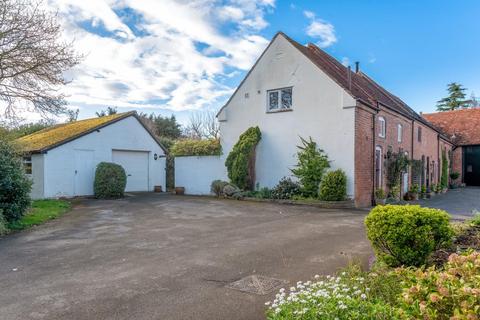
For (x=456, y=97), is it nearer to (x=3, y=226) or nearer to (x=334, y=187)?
(x=334, y=187)

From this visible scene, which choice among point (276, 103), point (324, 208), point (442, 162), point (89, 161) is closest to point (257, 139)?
point (276, 103)

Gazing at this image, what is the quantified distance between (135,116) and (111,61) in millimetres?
8065

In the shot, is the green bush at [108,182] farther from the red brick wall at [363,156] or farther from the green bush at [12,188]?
the red brick wall at [363,156]

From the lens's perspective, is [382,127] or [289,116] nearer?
[289,116]

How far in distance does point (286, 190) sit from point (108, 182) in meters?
9.17

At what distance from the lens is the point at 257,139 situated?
643 inches

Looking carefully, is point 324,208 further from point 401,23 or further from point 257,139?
point 401,23

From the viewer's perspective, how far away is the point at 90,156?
18.2 m

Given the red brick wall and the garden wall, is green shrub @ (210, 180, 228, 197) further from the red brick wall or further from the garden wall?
the red brick wall

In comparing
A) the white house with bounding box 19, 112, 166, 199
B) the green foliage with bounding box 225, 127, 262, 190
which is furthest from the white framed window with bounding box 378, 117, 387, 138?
the white house with bounding box 19, 112, 166, 199

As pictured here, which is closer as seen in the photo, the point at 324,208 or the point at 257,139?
the point at 324,208

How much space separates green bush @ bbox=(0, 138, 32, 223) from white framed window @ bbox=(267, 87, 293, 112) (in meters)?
10.8

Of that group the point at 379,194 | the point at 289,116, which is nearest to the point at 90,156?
the point at 289,116

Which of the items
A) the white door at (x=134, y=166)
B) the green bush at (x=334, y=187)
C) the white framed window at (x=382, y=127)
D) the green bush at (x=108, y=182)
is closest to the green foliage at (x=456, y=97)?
the white framed window at (x=382, y=127)
